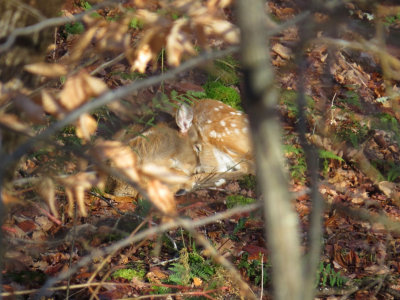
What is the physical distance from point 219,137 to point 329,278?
8.91ft

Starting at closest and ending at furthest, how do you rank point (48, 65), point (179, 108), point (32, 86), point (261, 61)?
1. point (261, 61)
2. point (48, 65)
3. point (32, 86)
4. point (179, 108)

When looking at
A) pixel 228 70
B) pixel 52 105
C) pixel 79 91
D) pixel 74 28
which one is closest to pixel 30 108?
pixel 52 105

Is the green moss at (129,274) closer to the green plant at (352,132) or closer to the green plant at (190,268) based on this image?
the green plant at (190,268)

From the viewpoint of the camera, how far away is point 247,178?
284 inches

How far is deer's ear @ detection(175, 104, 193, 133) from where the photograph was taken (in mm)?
6788

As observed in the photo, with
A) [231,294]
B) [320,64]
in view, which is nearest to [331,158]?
[320,64]

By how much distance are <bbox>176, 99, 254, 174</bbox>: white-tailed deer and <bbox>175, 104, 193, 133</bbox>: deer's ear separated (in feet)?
0.06

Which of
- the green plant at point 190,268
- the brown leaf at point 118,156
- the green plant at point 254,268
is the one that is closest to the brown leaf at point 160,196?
the brown leaf at point 118,156

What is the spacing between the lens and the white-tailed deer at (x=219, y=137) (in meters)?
7.04

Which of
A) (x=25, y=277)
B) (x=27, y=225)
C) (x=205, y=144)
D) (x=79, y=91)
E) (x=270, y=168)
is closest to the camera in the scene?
(x=270, y=168)

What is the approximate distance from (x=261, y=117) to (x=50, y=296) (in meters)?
3.19

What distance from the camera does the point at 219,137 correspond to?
709cm

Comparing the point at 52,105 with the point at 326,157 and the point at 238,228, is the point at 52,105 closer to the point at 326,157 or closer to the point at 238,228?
the point at 238,228

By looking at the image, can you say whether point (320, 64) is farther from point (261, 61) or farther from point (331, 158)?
point (261, 61)
